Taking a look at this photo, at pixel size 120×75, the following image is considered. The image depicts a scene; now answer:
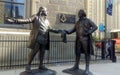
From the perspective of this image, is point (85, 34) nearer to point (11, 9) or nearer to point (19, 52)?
point (19, 52)

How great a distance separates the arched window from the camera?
12.5 metres

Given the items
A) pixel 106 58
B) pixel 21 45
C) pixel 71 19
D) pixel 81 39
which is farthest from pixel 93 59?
pixel 81 39

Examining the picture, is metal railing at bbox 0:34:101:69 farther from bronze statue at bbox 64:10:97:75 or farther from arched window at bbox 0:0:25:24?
bronze statue at bbox 64:10:97:75

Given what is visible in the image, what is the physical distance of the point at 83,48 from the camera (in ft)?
29.3

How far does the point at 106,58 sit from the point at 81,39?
5639 mm

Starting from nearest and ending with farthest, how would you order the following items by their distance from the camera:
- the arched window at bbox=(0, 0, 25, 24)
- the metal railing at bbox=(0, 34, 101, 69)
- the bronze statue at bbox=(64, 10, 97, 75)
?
the bronze statue at bbox=(64, 10, 97, 75)
the metal railing at bbox=(0, 34, 101, 69)
the arched window at bbox=(0, 0, 25, 24)

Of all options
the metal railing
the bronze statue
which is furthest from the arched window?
the bronze statue

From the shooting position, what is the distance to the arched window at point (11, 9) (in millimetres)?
12461

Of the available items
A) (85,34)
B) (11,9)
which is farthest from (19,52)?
(85,34)

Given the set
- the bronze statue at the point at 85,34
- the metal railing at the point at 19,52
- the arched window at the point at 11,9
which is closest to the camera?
the bronze statue at the point at 85,34

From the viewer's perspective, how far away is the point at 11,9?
1273 centimetres

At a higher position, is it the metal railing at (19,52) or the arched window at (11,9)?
the arched window at (11,9)

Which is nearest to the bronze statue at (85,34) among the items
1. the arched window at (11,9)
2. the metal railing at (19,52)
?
the metal railing at (19,52)

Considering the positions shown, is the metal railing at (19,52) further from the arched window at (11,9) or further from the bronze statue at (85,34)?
the bronze statue at (85,34)
